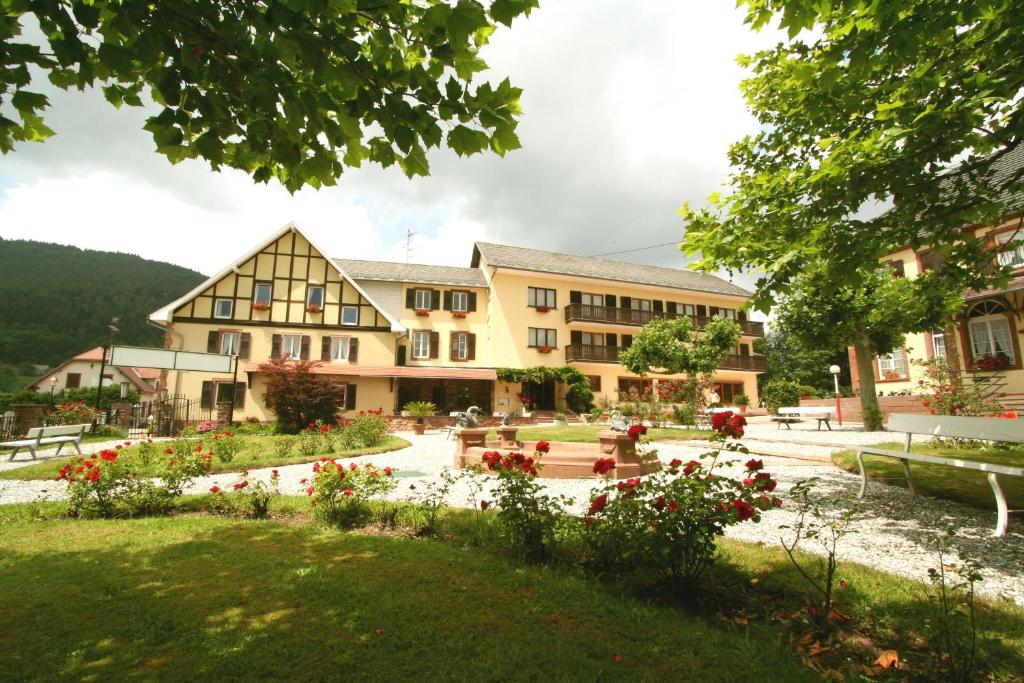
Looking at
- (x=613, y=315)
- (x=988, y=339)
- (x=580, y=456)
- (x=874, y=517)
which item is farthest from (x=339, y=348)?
(x=988, y=339)

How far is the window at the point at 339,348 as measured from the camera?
2691cm

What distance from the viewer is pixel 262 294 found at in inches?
1038

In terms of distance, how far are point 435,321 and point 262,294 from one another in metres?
9.91

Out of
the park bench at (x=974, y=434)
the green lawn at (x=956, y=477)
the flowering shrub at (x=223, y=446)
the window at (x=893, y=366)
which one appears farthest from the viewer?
the window at (x=893, y=366)

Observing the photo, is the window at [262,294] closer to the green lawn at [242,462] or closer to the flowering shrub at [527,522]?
the green lawn at [242,462]

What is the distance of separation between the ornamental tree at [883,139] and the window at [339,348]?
76.7 ft

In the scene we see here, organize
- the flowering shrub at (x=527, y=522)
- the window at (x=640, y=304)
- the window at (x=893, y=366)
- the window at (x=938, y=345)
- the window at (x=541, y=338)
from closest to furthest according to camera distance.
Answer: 1. the flowering shrub at (x=527, y=522)
2. the window at (x=938, y=345)
3. the window at (x=893, y=366)
4. the window at (x=541, y=338)
5. the window at (x=640, y=304)

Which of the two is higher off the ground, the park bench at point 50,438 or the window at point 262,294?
the window at point 262,294

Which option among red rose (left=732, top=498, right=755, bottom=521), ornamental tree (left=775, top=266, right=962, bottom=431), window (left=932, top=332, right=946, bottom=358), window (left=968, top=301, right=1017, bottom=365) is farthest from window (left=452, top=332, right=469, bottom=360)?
red rose (left=732, top=498, right=755, bottom=521)

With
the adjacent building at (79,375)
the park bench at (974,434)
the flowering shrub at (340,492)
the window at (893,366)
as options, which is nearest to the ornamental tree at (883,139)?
the park bench at (974,434)

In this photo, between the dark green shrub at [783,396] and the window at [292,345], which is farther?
the dark green shrub at [783,396]

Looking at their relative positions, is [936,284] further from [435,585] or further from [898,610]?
[435,585]

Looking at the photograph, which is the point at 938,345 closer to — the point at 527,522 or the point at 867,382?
the point at 867,382

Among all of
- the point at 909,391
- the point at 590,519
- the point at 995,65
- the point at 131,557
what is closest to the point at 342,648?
the point at 590,519
